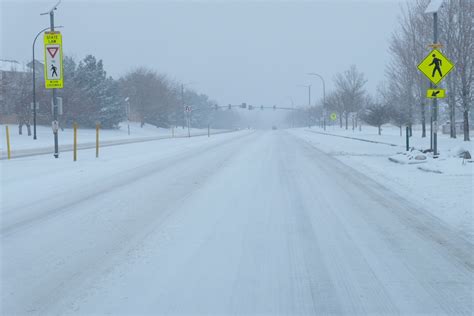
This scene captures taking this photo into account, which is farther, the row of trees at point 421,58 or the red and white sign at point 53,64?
the row of trees at point 421,58

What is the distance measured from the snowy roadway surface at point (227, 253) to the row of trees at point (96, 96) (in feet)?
135

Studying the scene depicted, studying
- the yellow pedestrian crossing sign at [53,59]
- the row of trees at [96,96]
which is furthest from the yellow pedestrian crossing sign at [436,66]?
the row of trees at [96,96]

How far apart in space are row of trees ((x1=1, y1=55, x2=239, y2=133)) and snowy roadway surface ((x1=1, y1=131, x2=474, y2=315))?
4123cm

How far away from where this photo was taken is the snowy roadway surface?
4254mm

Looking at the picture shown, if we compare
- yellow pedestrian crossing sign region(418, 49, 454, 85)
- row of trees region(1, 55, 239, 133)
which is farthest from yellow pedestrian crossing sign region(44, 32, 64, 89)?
row of trees region(1, 55, 239, 133)

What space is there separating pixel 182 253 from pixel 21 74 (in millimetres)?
48934

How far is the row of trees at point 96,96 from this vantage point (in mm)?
47938

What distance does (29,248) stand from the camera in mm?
5953

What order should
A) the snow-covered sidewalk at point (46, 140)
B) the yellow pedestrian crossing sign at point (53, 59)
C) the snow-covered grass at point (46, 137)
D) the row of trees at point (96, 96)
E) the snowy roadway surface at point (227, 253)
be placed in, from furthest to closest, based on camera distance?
the row of trees at point (96, 96) < the snow-covered grass at point (46, 137) < the snow-covered sidewalk at point (46, 140) < the yellow pedestrian crossing sign at point (53, 59) < the snowy roadway surface at point (227, 253)

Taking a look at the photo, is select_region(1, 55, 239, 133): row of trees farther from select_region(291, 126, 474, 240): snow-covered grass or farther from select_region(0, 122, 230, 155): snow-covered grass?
select_region(291, 126, 474, 240): snow-covered grass

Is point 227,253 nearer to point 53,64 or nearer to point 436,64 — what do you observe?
point 436,64

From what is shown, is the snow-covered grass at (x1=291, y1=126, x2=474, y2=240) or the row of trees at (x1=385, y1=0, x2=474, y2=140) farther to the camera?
the row of trees at (x1=385, y1=0, x2=474, y2=140)

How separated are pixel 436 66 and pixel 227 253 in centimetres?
1378

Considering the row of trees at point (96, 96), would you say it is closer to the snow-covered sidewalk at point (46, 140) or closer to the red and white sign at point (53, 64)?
the snow-covered sidewalk at point (46, 140)
